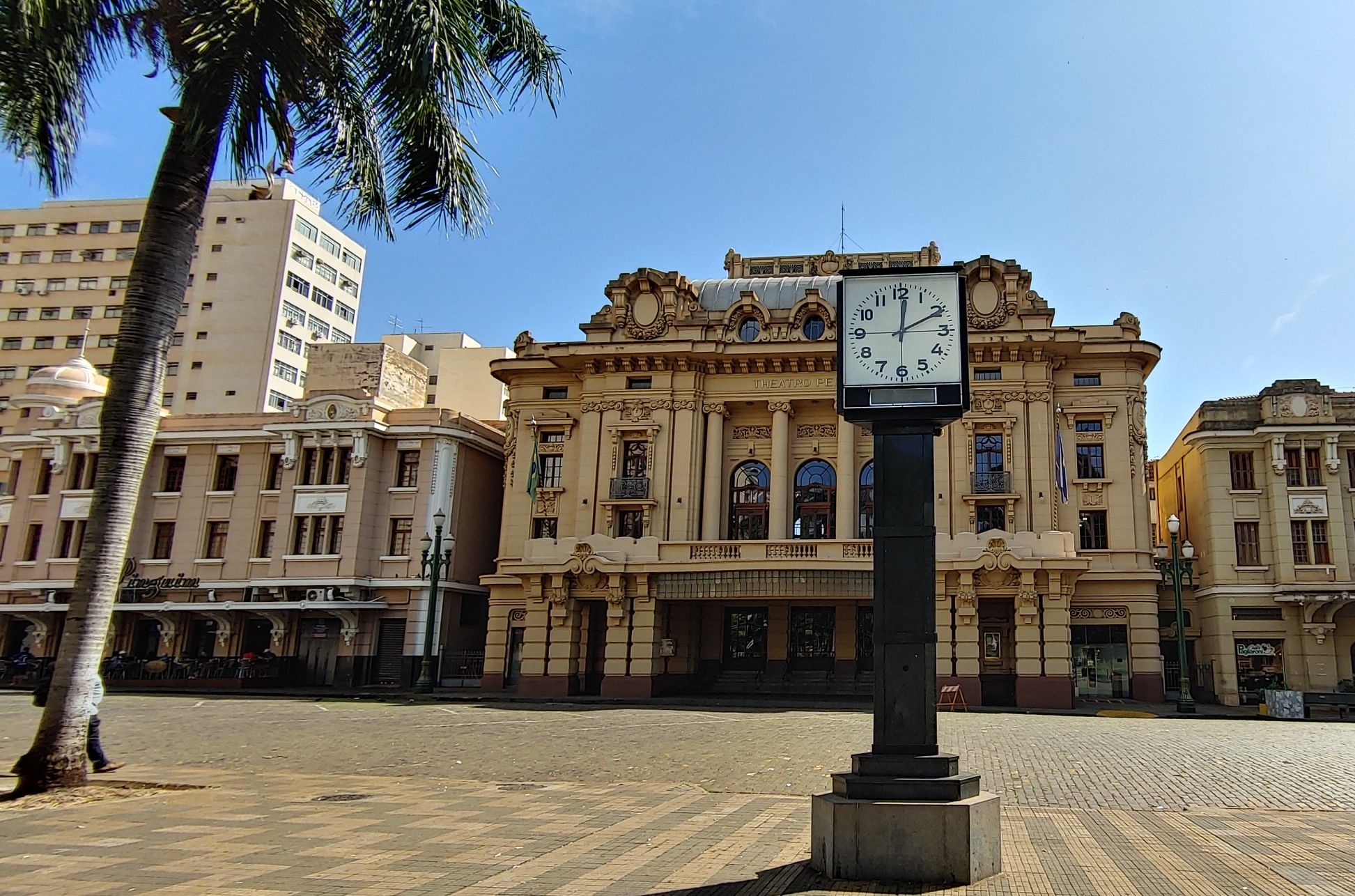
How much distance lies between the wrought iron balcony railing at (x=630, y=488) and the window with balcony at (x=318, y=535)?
1171 cm

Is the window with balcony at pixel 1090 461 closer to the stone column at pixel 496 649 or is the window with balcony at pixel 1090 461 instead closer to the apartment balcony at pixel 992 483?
the apartment balcony at pixel 992 483

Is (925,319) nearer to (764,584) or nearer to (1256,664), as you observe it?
(764,584)

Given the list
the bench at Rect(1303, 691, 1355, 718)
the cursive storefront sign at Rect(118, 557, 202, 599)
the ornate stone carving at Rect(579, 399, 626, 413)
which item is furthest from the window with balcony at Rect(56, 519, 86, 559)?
the bench at Rect(1303, 691, 1355, 718)

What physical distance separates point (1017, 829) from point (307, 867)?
6.15 m

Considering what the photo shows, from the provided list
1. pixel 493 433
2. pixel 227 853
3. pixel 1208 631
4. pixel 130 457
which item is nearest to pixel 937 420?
pixel 227 853

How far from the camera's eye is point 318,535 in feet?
138

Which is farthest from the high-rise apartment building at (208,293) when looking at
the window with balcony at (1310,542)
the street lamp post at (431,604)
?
the window with balcony at (1310,542)

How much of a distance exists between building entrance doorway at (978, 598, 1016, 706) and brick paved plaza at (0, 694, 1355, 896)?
13.4m

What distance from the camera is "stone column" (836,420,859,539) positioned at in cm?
3769

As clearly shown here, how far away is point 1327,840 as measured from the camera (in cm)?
887

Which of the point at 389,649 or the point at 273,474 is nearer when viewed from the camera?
the point at 389,649

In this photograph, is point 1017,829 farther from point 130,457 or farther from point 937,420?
point 130,457

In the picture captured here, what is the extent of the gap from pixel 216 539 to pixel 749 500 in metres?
22.8

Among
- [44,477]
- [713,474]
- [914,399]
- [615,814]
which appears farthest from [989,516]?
[44,477]
